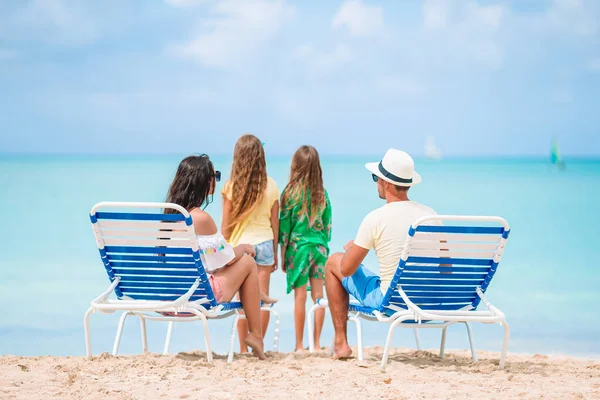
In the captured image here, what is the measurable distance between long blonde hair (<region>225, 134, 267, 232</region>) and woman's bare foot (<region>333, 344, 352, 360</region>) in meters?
1.17

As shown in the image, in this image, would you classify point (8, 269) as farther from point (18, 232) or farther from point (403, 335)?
point (403, 335)

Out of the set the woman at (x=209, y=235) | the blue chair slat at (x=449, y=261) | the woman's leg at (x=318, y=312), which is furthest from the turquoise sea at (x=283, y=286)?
the blue chair slat at (x=449, y=261)

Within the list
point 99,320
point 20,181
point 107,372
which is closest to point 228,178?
point 107,372

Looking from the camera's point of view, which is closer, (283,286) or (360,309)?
(360,309)

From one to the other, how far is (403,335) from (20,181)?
30609mm

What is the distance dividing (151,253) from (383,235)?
1.31m

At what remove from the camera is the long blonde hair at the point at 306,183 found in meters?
5.89

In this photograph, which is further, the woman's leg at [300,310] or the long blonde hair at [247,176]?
the woman's leg at [300,310]

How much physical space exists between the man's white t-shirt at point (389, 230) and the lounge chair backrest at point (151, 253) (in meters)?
0.94

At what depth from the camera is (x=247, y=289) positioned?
5137 mm

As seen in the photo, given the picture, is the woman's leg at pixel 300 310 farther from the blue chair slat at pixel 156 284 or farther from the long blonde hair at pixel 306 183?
the blue chair slat at pixel 156 284

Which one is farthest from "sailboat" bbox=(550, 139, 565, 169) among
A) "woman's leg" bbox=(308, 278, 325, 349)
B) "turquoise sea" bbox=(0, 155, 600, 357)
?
"woman's leg" bbox=(308, 278, 325, 349)

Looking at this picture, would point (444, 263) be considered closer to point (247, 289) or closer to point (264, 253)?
point (247, 289)

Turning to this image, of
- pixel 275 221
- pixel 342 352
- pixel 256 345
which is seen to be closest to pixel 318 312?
pixel 275 221
